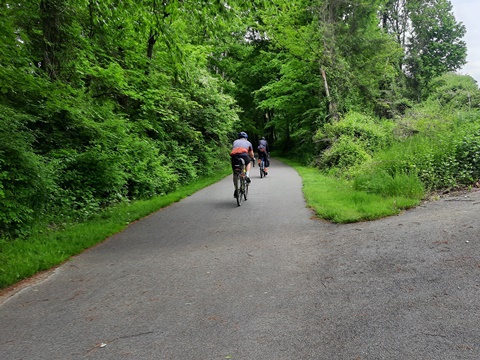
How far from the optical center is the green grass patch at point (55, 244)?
15.1 feet

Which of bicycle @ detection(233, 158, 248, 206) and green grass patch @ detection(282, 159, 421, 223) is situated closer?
green grass patch @ detection(282, 159, 421, 223)

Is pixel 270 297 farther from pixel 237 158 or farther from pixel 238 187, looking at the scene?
pixel 237 158

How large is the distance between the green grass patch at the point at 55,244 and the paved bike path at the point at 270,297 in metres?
0.31

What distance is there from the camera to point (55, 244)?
18.7 ft

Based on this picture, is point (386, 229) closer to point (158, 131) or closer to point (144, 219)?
point (144, 219)

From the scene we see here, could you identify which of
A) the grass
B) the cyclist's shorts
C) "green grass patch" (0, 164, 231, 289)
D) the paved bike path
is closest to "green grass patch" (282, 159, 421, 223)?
the grass

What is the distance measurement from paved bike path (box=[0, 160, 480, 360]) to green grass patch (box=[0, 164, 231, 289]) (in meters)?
0.31

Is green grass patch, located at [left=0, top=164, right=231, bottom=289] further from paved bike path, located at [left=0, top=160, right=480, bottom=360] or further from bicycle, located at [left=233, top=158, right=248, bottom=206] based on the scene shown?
bicycle, located at [left=233, top=158, right=248, bottom=206]

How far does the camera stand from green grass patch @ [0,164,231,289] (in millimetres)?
4618

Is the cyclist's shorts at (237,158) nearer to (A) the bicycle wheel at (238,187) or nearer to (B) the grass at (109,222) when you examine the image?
(A) the bicycle wheel at (238,187)

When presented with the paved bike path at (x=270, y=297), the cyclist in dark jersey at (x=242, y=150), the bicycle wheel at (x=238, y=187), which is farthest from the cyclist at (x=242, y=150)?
the paved bike path at (x=270, y=297)

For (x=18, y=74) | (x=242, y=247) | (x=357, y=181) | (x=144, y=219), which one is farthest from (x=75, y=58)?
(x=357, y=181)

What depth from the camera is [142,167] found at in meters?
11.1

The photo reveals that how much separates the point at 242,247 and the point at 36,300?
289 centimetres
